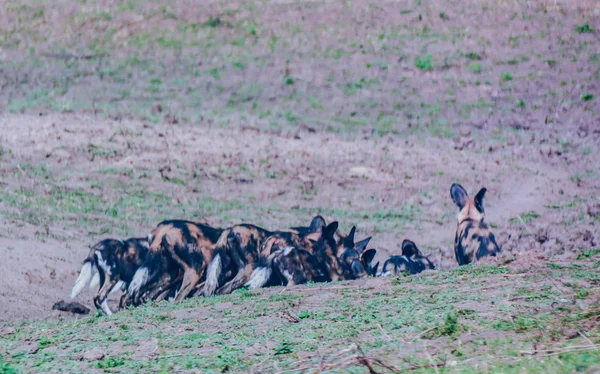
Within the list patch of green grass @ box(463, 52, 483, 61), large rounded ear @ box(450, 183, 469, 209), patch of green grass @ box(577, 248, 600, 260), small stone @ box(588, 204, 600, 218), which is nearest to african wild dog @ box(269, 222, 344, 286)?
large rounded ear @ box(450, 183, 469, 209)

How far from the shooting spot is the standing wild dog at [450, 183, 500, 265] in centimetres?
687

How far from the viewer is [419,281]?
5145 mm

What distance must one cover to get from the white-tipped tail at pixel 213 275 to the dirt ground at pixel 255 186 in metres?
0.85

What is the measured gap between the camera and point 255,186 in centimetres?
830

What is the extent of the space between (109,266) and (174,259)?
0.46 meters

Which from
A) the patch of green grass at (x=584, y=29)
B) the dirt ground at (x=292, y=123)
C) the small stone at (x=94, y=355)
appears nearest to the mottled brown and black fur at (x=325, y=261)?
the dirt ground at (x=292, y=123)

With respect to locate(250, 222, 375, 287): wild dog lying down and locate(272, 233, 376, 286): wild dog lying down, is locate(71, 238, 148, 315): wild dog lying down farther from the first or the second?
locate(272, 233, 376, 286): wild dog lying down

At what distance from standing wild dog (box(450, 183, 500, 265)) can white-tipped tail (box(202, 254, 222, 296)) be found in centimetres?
189

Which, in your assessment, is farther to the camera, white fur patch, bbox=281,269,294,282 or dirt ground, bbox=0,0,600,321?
dirt ground, bbox=0,0,600,321

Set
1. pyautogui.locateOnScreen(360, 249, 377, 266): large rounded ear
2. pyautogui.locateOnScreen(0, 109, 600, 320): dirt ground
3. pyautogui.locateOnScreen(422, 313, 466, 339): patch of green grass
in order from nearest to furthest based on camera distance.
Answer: pyautogui.locateOnScreen(422, 313, 466, 339): patch of green grass < pyautogui.locateOnScreen(360, 249, 377, 266): large rounded ear < pyautogui.locateOnScreen(0, 109, 600, 320): dirt ground

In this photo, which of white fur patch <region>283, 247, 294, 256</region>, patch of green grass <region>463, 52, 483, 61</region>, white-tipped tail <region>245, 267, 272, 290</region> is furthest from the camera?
patch of green grass <region>463, 52, 483, 61</region>

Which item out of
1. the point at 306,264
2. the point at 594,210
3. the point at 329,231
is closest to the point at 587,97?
the point at 594,210

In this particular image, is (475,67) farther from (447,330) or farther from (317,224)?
(447,330)

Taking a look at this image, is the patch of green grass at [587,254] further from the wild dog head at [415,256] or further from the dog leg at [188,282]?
the dog leg at [188,282]
